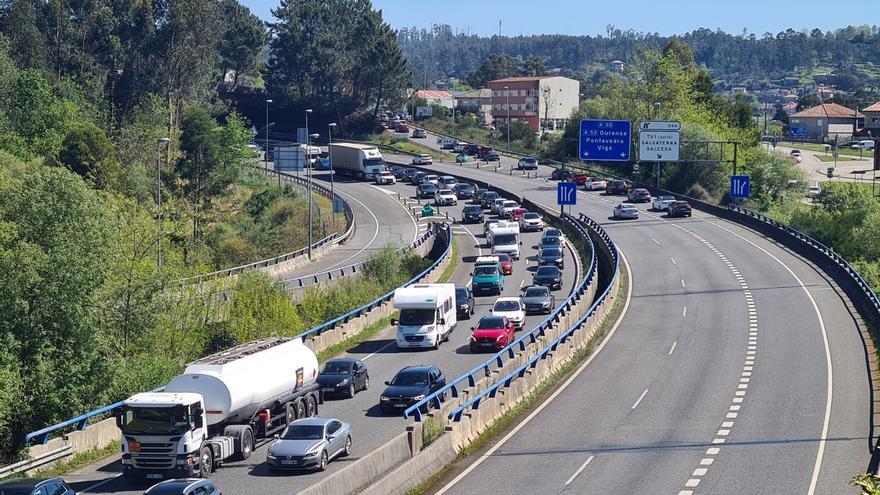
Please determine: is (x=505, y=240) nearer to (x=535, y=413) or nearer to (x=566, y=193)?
(x=566, y=193)

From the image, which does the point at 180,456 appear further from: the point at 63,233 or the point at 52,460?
the point at 63,233

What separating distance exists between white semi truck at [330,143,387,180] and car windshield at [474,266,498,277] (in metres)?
57.3

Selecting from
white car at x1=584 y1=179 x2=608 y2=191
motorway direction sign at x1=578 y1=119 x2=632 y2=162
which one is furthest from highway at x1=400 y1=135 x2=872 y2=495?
white car at x1=584 y1=179 x2=608 y2=191

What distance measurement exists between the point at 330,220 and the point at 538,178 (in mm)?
Answer: 27200

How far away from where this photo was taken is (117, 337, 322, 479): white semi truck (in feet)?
82.4

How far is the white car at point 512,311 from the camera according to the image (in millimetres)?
46625

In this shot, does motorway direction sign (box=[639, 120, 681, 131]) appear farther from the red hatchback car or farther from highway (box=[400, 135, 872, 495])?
the red hatchback car

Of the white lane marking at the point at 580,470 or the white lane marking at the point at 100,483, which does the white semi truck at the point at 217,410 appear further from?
the white lane marking at the point at 580,470

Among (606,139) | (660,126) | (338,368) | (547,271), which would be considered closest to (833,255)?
(547,271)

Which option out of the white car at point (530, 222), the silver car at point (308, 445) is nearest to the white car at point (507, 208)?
the white car at point (530, 222)

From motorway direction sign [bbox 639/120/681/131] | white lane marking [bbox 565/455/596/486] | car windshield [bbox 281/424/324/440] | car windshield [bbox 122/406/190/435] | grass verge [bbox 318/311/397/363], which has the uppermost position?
motorway direction sign [bbox 639/120/681/131]

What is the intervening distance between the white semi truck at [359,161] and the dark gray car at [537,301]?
64447 mm

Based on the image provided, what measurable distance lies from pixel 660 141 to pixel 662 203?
A: 13657mm

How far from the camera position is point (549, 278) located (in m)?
58.0
